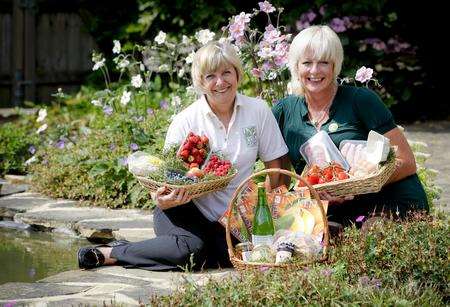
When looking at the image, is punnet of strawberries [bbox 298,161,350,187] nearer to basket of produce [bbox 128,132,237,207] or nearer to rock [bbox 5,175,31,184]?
basket of produce [bbox 128,132,237,207]

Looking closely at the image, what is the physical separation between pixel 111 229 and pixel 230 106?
139 centimetres

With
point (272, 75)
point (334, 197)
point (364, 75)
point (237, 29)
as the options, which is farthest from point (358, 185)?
point (237, 29)

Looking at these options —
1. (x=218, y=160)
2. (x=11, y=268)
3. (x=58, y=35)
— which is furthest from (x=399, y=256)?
(x=58, y=35)

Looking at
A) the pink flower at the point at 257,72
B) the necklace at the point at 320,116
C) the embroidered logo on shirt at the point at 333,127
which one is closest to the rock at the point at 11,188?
the pink flower at the point at 257,72

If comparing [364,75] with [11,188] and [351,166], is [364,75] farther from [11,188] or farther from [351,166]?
[11,188]

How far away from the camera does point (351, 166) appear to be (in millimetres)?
4816

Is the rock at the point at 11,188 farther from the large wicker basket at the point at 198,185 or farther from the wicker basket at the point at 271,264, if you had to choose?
the wicker basket at the point at 271,264

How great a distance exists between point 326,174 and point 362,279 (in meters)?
0.85

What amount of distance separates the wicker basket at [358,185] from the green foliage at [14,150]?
3.84 metres

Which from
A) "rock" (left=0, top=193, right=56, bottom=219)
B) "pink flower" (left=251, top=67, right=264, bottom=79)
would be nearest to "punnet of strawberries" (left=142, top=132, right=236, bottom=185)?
"pink flower" (left=251, top=67, right=264, bottom=79)

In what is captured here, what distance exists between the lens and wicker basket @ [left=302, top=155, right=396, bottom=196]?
4555 mm

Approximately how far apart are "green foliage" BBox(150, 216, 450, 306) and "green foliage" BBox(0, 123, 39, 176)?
4.22 meters

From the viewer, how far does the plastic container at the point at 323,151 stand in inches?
190

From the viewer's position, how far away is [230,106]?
5.05 metres
